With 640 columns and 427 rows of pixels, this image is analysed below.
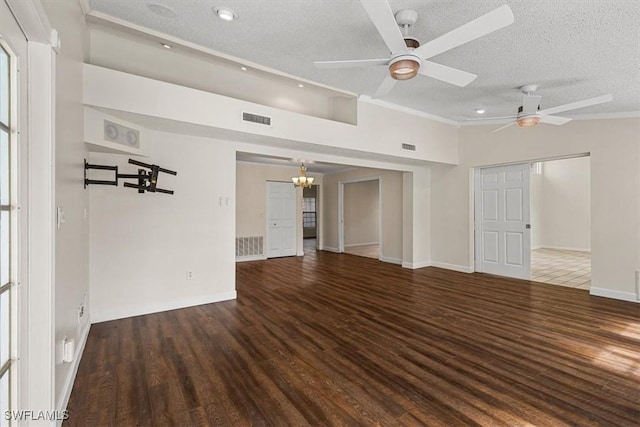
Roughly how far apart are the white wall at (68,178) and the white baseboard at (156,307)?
0.55 m

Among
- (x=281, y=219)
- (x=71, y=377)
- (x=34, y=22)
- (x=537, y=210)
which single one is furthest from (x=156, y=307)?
(x=537, y=210)

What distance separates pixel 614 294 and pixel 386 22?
17.6ft

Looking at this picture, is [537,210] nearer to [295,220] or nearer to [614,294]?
[614,294]

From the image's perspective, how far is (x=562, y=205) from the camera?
9438 mm

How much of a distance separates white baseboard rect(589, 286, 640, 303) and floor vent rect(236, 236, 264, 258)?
682 cm

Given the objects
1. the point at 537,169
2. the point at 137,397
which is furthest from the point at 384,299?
the point at 537,169

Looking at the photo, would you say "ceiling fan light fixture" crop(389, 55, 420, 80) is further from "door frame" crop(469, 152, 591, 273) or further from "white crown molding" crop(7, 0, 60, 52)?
"door frame" crop(469, 152, 591, 273)

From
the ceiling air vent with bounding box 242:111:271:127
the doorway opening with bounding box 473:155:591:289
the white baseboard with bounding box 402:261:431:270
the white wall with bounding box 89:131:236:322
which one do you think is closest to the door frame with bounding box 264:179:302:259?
the white baseboard with bounding box 402:261:431:270

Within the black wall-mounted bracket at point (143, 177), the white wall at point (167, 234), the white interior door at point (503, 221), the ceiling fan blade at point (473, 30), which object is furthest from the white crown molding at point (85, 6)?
the white interior door at point (503, 221)

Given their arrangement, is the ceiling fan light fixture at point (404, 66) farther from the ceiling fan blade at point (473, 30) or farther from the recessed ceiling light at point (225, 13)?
the recessed ceiling light at point (225, 13)

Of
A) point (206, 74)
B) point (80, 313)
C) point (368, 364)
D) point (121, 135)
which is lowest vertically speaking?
point (368, 364)

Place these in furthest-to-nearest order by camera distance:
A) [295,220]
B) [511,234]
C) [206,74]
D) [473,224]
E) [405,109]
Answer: [295,220] → [473,224] → [511,234] → [405,109] → [206,74]

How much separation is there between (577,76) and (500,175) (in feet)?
8.71

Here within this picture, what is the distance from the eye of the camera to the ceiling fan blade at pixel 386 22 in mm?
1959
